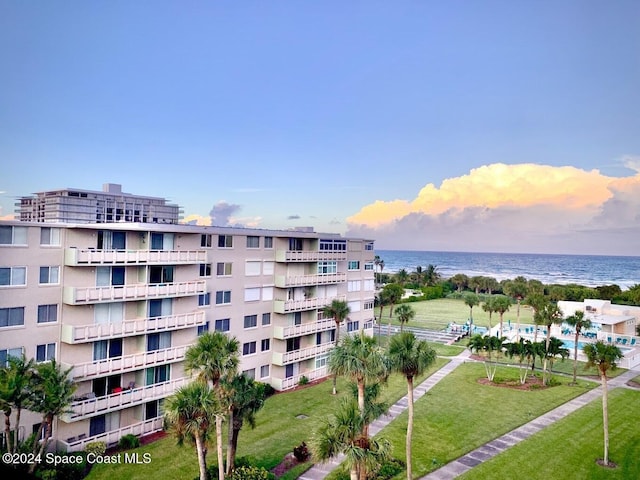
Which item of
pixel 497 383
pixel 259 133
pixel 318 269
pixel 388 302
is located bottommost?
pixel 497 383

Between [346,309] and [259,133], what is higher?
[259,133]

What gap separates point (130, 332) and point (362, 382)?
47.7 feet

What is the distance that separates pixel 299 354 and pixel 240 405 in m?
17.1

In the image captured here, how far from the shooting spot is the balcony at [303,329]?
123 feet

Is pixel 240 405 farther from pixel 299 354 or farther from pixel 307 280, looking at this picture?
pixel 307 280

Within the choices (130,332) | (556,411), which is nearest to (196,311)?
(130,332)

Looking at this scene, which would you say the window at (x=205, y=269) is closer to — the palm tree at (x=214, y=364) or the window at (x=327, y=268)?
the window at (x=327, y=268)

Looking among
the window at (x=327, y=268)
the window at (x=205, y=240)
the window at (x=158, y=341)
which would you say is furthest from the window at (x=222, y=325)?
the window at (x=327, y=268)

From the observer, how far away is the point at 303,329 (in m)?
38.9

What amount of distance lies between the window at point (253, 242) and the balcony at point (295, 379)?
11.3 meters

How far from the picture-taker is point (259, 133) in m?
35.3

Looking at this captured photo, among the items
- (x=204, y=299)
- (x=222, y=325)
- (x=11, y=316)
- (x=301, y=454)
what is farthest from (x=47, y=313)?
(x=301, y=454)

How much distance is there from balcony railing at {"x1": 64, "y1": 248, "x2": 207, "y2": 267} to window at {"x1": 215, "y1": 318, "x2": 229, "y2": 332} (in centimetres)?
530

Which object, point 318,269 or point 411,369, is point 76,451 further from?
point 318,269
